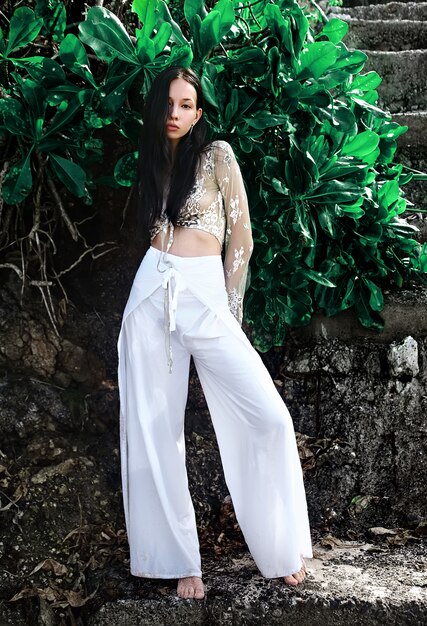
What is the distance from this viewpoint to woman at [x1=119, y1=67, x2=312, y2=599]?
7.73 ft

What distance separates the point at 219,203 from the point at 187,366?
49 cm

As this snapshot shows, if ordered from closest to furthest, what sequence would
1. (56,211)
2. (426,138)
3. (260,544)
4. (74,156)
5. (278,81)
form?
(260,544), (278,81), (74,156), (56,211), (426,138)

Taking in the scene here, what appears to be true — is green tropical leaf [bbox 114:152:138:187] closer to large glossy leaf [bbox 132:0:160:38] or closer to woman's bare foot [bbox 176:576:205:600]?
large glossy leaf [bbox 132:0:160:38]

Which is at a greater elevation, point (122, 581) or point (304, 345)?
point (304, 345)

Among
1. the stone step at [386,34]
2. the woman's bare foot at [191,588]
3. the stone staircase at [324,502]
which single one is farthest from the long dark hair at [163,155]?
→ the stone step at [386,34]

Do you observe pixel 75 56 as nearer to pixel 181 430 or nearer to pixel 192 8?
pixel 192 8

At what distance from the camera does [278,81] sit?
8.53 feet

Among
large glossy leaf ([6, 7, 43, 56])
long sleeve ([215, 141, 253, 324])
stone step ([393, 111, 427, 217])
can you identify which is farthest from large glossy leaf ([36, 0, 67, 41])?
stone step ([393, 111, 427, 217])

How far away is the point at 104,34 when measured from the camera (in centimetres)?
241

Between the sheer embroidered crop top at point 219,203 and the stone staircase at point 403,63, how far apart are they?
1.00 m

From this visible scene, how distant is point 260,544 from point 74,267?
4.40 feet

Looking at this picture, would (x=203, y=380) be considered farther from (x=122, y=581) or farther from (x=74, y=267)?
(x=74, y=267)

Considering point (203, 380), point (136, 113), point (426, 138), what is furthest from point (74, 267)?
point (426, 138)

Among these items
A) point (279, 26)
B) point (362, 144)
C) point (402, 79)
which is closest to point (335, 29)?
point (279, 26)
